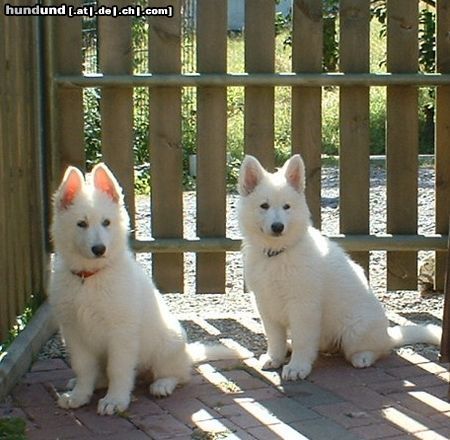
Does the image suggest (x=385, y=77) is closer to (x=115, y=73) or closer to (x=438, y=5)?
(x=438, y=5)

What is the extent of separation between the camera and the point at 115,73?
6719mm

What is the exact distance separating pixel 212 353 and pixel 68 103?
2.09 meters

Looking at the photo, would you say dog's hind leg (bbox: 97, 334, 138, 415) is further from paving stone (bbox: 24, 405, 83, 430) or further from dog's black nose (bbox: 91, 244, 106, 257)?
dog's black nose (bbox: 91, 244, 106, 257)

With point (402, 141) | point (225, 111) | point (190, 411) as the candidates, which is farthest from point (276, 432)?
point (402, 141)

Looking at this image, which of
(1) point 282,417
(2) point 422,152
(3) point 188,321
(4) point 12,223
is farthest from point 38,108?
(2) point 422,152

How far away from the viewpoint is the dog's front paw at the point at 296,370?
5.46 meters

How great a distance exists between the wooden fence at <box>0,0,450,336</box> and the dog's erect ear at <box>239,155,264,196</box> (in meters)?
1.21

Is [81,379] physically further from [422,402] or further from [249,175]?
[422,402]

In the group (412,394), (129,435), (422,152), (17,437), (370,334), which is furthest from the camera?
(422,152)

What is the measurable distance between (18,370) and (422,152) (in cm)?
1016

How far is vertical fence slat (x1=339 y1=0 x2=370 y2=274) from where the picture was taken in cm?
673

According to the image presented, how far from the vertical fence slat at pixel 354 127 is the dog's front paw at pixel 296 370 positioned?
65.4 inches

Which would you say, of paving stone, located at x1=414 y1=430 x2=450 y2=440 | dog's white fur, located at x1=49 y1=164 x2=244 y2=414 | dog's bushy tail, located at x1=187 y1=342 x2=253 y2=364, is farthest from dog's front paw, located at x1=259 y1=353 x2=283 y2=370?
paving stone, located at x1=414 y1=430 x2=450 y2=440

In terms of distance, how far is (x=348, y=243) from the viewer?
22.5 feet
